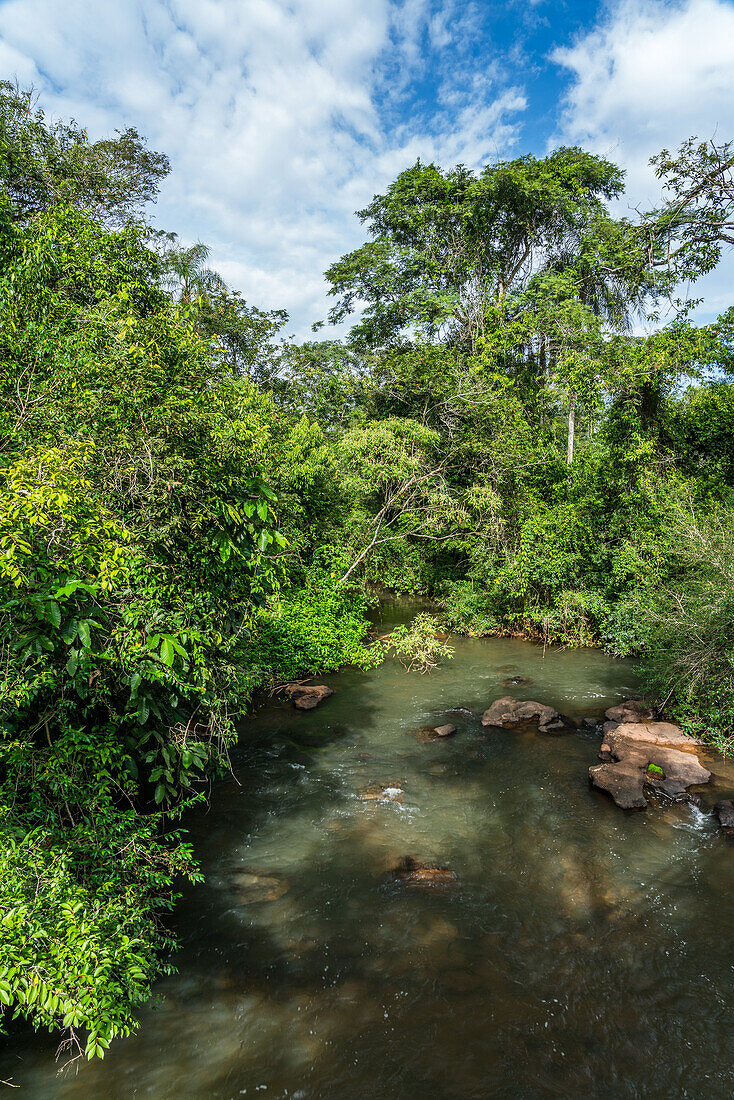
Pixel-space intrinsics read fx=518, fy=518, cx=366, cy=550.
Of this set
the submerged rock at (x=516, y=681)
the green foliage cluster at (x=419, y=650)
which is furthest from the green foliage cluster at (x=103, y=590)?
the submerged rock at (x=516, y=681)

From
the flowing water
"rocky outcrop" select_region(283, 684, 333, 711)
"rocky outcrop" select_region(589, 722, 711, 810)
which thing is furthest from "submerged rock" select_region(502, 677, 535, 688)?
"rocky outcrop" select_region(283, 684, 333, 711)

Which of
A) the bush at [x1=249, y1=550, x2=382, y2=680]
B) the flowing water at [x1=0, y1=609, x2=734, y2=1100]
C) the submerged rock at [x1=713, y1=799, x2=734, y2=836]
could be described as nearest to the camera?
the flowing water at [x1=0, y1=609, x2=734, y2=1100]

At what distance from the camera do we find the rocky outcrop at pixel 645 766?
845cm

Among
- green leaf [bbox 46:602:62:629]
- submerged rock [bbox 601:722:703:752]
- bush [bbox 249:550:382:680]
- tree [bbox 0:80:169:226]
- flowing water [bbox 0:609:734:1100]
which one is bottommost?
flowing water [bbox 0:609:734:1100]

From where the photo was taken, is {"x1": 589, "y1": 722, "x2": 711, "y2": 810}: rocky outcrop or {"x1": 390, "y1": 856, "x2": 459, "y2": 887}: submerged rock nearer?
{"x1": 390, "y1": 856, "x2": 459, "y2": 887}: submerged rock

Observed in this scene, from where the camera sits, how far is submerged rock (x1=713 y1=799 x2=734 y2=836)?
7531mm

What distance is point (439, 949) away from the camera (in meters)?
5.78

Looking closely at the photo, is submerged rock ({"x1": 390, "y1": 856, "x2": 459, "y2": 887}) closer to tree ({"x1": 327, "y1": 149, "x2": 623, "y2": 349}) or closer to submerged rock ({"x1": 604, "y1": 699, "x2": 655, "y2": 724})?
submerged rock ({"x1": 604, "y1": 699, "x2": 655, "y2": 724})

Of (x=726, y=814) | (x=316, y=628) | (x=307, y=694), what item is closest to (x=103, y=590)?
(x=726, y=814)

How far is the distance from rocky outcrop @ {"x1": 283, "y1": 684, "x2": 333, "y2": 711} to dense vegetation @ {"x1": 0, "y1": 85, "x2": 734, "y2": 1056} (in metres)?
0.54

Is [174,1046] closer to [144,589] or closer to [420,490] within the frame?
[144,589]

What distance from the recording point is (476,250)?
25141 millimetres

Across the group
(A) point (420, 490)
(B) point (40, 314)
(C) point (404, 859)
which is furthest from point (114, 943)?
(A) point (420, 490)

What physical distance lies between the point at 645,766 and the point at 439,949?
209 inches
